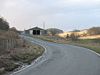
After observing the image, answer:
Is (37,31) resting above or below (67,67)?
above

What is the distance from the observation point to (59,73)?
17.3 m

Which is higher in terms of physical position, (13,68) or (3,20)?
(3,20)

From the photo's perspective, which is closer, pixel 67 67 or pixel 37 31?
pixel 67 67

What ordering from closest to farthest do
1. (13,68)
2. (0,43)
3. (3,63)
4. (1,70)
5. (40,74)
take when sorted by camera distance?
(40,74)
(1,70)
(13,68)
(3,63)
(0,43)

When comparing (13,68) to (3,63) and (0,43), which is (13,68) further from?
(0,43)

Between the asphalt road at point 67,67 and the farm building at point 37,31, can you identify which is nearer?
the asphalt road at point 67,67

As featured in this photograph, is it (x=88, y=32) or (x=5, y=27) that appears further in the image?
(x=88, y=32)

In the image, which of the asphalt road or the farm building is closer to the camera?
the asphalt road

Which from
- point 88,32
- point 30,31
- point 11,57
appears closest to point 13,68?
point 11,57

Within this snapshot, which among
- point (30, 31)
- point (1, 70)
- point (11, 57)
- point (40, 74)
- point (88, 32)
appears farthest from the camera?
point (30, 31)

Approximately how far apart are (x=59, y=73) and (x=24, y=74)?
6.54ft

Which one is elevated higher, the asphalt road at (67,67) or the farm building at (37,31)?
the farm building at (37,31)

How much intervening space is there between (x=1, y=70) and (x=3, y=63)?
3557 mm

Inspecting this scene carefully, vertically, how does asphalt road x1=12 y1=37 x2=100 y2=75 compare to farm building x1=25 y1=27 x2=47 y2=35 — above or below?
below
